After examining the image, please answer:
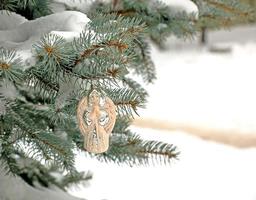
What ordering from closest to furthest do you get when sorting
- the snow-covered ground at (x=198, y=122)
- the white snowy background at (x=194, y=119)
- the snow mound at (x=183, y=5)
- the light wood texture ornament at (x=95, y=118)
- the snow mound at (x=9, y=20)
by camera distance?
the light wood texture ornament at (x=95, y=118)
the snow mound at (x=9, y=20)
the snow mound at (x=183, y=5)
the white snowy background at (x=194, y=119)
the snow-covered ground at (x=198, y=122)

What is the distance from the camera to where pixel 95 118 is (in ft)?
2.92

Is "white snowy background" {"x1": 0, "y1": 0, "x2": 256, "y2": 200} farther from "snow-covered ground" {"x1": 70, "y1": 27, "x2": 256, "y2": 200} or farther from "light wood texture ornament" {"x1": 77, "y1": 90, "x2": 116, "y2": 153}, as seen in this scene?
"light wood texture ornament" {"x1": 77, "y1": 90, "x2": 116, "y2": 153}

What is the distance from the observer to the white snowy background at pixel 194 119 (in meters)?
2.23

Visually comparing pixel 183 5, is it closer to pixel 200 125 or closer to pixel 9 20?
pixel 9 20

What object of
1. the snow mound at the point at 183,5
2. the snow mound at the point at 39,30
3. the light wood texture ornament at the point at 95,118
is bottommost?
the light wood texture ornament at the point at 95,118

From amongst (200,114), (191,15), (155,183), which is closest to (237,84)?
(200,114)

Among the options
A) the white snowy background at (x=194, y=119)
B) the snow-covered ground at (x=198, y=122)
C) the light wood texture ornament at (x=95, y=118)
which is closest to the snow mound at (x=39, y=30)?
the white snowy background at (x=194, y=119)

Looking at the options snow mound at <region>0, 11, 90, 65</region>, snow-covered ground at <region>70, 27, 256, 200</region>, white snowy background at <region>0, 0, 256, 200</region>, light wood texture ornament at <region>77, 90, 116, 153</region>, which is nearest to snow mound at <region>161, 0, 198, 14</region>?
white snowy background at <region>0, 0, 256, 200</region>

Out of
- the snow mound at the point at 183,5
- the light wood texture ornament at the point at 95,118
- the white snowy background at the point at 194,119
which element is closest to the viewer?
the light wood texture ornament at the point at 95,118

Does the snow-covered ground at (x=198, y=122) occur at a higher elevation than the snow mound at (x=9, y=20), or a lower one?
higher

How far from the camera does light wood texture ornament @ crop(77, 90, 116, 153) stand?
883 millimetres

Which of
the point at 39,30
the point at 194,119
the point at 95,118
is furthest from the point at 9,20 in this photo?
the point at 194,119

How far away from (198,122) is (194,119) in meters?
0.10

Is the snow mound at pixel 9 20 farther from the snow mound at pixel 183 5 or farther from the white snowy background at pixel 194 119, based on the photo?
the snow mound at pixel 183 5
